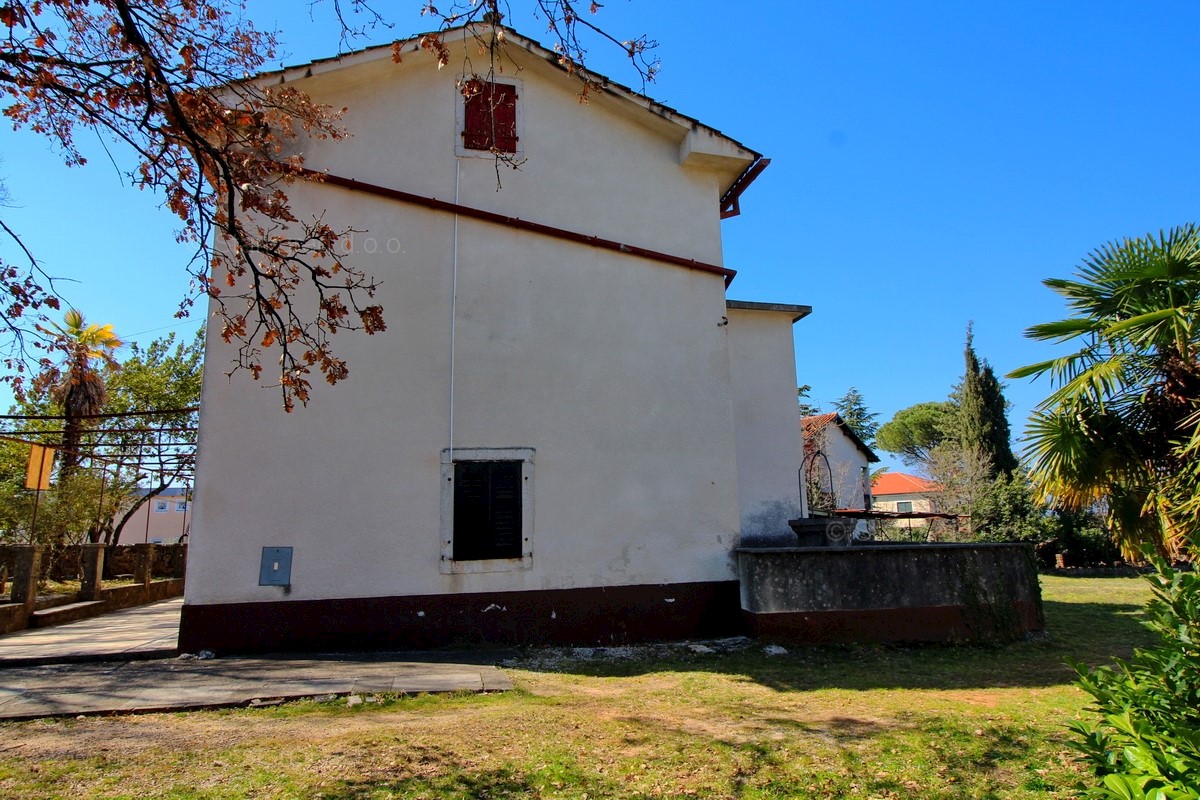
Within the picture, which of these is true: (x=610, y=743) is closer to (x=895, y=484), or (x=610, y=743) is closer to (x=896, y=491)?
(x=896, y=491)

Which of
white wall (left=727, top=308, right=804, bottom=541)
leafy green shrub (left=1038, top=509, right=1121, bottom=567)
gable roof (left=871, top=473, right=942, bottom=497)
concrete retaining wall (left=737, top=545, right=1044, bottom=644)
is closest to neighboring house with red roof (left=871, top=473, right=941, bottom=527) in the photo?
gable roof (left=871, top=473, right=942, bottom=497)

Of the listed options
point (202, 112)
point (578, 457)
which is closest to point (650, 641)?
point (578, 457)

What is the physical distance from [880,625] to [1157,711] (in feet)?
21.6

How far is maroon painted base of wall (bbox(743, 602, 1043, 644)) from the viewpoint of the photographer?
29.9 feet

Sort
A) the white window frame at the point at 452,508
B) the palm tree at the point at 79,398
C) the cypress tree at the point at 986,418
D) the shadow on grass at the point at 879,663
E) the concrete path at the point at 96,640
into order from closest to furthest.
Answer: the shadow on grass at the point at 879,663 → the concrete path at the point at 96,640 → the white window frame at the point at 452,508 → the palm tree at the point at 79,398 → the cypress tree at the point at 986,418

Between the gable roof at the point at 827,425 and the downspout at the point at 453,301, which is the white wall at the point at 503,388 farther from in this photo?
the gable roof at the point at 827,425

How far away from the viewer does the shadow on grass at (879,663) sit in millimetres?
7684

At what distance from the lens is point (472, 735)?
5.37 metres

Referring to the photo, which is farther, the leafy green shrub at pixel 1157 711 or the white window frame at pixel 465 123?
the white window frame at pixel 465 123

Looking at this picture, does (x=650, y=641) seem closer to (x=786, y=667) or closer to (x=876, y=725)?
(x=786, y=667)

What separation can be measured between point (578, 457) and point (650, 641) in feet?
8.62

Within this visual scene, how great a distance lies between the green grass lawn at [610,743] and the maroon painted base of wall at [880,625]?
1151 millimetres

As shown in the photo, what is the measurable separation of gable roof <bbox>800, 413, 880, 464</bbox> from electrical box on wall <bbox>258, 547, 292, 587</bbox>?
74.2ft

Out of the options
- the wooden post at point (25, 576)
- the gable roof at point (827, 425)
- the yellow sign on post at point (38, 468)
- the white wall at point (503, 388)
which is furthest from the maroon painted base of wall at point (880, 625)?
Answer: the gable roof at point (827, 425)
